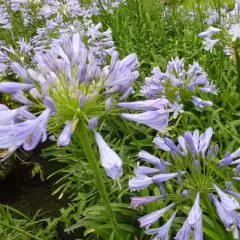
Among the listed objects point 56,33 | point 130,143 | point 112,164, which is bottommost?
point 130,143

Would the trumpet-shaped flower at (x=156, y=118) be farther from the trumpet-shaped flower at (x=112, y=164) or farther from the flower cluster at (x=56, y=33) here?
the flower cluster at (x=56, y=33)

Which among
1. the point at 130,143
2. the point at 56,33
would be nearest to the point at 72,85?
the point at 130,143

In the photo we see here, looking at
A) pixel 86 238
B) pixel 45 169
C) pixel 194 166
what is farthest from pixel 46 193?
pixel 194 166

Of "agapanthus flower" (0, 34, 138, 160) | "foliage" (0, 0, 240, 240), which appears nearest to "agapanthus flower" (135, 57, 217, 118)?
"foliage" (0, 0, 240, 240)

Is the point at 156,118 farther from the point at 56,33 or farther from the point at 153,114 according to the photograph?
the point at 56,33

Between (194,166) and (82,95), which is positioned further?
(194,166)

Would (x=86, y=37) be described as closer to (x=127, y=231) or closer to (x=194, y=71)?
(x=194, y=71)

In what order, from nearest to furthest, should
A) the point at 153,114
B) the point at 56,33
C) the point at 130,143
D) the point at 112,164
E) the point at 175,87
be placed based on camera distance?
1. the point at 112,164
2. the point at 153,114
3. the point at 175,87
4. the point at 130,143
5. the point at 56,33

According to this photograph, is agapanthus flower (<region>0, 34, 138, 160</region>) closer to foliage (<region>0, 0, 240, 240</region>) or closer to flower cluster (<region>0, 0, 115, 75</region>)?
foliage (<region>0, 0, 240, 240</region>)

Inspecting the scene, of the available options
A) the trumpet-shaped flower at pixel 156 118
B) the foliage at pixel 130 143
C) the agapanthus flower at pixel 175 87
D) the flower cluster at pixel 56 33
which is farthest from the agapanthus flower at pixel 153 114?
the flower cluster at pixel 56 33

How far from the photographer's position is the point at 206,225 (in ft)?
9.74

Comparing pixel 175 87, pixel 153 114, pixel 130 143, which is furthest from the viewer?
pixel 130 143

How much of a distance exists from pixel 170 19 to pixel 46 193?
3.54 m

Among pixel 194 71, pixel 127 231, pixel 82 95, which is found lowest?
pixel 127 231
